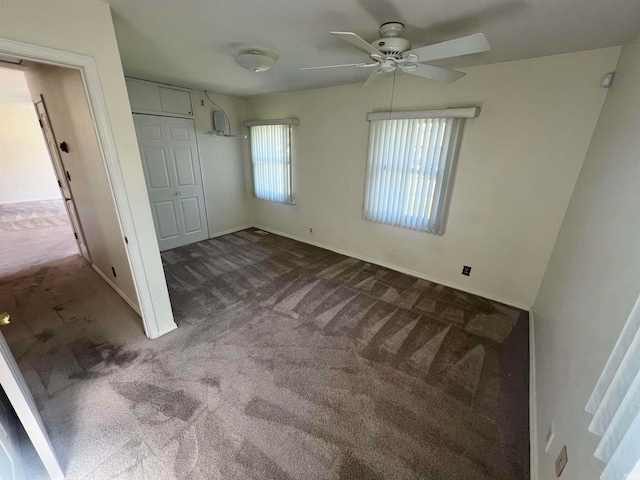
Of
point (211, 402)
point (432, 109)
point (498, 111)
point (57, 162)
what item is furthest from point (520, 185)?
point (57, 162)

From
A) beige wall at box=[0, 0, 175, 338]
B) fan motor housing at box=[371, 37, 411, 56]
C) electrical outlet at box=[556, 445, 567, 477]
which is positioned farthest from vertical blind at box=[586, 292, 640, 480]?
beige wall at box=[0, 0, 175, 338]

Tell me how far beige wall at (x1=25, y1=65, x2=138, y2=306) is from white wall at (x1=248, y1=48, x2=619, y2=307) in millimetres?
2722

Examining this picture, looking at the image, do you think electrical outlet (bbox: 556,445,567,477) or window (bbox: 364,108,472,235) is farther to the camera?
window (bbox: 364,108,472,235)

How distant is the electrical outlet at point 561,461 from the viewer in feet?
3.62

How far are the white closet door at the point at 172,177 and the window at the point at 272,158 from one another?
1039 mm

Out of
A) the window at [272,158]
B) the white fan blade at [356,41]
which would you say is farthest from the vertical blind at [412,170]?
the window at [272,158]

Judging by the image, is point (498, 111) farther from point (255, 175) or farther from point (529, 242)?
point (255, 175)

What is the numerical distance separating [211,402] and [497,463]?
1.77 metres

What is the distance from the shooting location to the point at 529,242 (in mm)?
2660

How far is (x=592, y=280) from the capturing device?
1374mm

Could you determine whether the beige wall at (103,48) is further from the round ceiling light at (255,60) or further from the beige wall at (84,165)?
the round ceiling light at (255,60)

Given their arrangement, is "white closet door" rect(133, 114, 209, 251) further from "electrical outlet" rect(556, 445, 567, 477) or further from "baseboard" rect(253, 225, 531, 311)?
"electrical outlet" rect(556, 445, 567, 477)

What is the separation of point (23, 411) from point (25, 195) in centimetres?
954

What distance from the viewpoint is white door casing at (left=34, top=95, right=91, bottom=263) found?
3066mm
